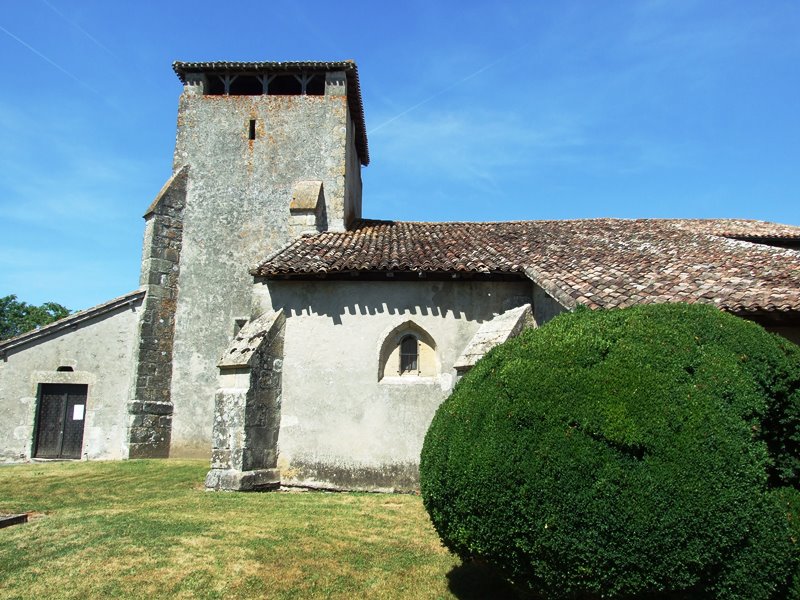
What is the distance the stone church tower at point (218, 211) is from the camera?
15.6m

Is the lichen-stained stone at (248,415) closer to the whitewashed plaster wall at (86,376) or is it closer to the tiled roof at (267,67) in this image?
the whitewashed plaster wall at (86,376)

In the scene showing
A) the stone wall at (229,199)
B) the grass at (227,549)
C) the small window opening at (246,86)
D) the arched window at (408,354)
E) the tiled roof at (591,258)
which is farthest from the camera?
the small window opening at (246,86)

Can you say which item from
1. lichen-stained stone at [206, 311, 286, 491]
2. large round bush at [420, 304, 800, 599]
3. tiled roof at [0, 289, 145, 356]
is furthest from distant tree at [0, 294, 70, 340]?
large round bush at [420, 304, 800, 599]

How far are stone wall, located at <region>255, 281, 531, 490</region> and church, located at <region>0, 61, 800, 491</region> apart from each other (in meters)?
0.04

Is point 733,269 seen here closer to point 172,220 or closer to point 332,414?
point 332,414

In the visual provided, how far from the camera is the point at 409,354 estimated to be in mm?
12172

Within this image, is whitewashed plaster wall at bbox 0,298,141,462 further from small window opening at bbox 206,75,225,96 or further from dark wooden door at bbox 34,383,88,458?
small window opening at bbox 206,75,225,96

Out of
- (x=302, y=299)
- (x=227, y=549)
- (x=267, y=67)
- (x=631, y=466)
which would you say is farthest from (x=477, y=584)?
(x=267, y=67)

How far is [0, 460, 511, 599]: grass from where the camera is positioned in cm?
593

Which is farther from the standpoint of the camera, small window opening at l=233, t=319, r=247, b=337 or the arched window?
small window opening at l=233, t=319, r=247, b=337

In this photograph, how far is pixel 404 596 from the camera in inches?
228

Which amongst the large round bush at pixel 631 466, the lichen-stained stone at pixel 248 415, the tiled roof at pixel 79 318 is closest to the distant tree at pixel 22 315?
the tiled roof at pixel 79 318

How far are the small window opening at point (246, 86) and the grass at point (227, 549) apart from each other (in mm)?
12222

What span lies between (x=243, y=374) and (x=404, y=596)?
20.6 ft
